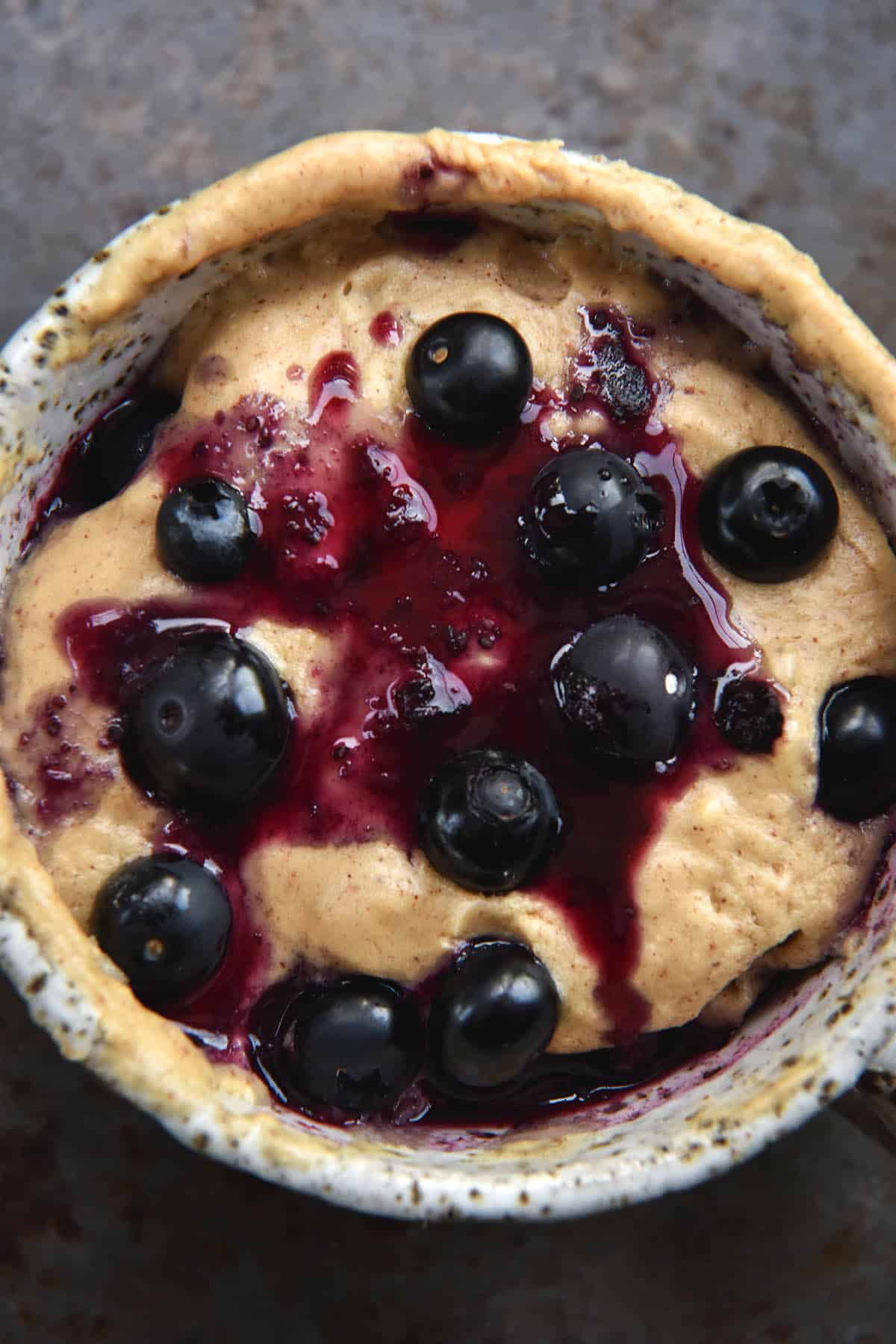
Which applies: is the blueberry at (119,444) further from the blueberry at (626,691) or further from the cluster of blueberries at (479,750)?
the blueberry at (626,691)

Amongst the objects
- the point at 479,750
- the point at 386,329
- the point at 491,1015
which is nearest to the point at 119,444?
the point at 386,329

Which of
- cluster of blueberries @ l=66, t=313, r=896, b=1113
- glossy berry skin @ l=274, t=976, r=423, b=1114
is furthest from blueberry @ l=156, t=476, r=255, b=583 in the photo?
glossy berry skin @ l=274, t=976, r=423, b=1114

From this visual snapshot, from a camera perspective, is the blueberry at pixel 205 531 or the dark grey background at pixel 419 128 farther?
the dark grey background at pixel 419 128

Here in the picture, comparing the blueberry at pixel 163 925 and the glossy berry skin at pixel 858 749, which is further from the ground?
the glossy berry skin at pixel 858 749

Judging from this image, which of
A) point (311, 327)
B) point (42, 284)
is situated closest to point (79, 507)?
point (311, 327)

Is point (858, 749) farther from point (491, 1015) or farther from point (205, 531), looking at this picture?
point (205, 531)

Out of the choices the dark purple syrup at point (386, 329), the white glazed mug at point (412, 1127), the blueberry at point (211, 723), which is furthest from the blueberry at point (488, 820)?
the dark purple syrup at point (386, 329)

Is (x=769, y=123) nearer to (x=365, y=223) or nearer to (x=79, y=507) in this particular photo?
(x=365, y=223)
